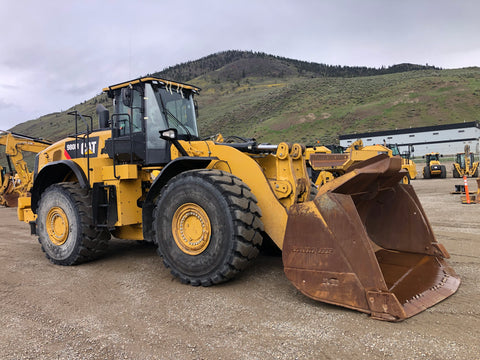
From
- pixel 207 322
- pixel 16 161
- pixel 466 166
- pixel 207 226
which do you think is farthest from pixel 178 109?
pixel 466 166

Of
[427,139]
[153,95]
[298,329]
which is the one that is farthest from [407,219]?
[427,139]

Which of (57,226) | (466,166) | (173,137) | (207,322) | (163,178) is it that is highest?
(173,137)

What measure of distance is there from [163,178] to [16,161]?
1391 centimetres

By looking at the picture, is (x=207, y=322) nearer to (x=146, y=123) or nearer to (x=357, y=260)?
(x=357, y=260)

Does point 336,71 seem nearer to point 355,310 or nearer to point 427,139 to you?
point 427,139

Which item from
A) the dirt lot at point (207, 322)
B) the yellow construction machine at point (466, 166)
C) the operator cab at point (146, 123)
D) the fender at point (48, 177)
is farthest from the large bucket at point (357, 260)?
the yellow construction machine at point (466, 166)

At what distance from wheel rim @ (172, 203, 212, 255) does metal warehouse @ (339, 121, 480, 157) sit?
41.7 meters

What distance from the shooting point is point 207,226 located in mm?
4078

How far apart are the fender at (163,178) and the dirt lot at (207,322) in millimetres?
654

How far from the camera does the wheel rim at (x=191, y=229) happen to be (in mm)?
4102

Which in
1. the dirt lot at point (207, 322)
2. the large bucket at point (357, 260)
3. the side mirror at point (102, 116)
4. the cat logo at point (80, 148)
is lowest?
the dirt lot at point (207, 322)

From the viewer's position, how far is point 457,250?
559 centimetres

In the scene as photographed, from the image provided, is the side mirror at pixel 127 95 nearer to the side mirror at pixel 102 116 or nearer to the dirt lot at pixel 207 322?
the side mirror at pixel 102 116

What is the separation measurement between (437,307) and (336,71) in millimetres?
111415
